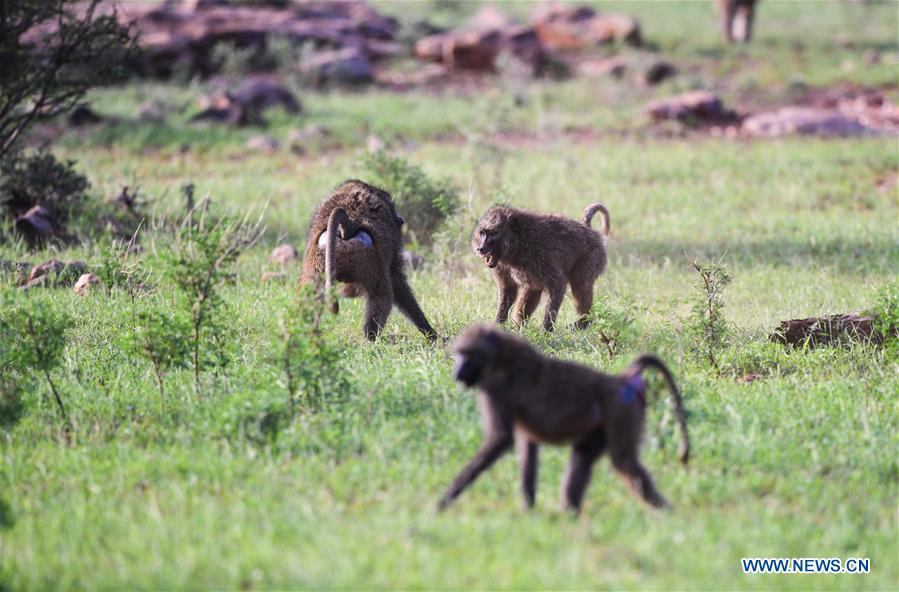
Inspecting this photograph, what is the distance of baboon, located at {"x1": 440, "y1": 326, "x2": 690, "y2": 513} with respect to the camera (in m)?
5.09

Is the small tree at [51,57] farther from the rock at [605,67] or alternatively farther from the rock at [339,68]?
the rock at [605,67]

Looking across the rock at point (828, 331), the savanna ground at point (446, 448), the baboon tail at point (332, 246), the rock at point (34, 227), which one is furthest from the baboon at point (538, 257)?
the rock at point (34, 227)

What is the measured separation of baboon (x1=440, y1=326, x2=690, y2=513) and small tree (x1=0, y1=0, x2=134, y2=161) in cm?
888

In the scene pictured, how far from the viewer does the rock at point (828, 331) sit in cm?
838

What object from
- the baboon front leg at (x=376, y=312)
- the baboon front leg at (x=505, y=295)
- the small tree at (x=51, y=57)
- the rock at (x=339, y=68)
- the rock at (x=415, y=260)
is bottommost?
the rock at (x=415, y=260)

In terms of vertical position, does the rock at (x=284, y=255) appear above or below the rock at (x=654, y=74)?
below

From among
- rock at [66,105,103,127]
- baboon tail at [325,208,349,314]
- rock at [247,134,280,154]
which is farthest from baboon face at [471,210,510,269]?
rock at [66,105,103,127]

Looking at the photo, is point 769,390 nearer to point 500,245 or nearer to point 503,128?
point 500,245

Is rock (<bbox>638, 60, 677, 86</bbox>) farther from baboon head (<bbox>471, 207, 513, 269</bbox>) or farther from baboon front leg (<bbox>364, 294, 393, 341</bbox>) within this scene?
baboon front leg (<bbox>364, 294, 393, 341</bbox>)

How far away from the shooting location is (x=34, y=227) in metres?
12.6

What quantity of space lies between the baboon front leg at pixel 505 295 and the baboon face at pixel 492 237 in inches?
15.1

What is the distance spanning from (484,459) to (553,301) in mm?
4460

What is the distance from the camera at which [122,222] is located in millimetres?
13492

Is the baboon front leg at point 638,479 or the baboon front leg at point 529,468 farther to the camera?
the baboon front leg at point 529,468
